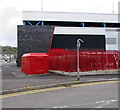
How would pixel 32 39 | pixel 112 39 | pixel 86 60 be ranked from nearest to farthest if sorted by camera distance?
pixel 86 60, pixel 32 39, pixel 112 39

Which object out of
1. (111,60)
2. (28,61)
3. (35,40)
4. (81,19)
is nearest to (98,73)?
(111,60)

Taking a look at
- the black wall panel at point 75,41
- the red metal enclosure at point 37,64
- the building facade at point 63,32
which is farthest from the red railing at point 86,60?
the black wall panel at point 75,41

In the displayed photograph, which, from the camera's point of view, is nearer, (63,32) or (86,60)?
(86,60)

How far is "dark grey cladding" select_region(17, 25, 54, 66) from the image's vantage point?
110 ft

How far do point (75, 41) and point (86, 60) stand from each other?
1867 centimetres

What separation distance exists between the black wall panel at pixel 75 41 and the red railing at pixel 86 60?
54.1 feet

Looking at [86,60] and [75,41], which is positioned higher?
[75,41]

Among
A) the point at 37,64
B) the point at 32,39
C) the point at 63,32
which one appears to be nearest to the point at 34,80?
the point at 37,64

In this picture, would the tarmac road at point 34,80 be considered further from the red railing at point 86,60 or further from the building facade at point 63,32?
the building facade at point 63,32

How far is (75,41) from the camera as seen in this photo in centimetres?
3644

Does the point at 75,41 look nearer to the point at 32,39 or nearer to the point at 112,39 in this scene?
the point at 32,39

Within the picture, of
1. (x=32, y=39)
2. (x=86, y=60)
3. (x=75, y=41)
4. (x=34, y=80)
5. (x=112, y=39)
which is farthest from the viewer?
(x=112, y=39)

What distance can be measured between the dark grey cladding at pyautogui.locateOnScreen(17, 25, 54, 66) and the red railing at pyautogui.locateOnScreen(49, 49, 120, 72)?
14532 mm

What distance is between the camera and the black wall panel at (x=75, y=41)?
1414 inches
